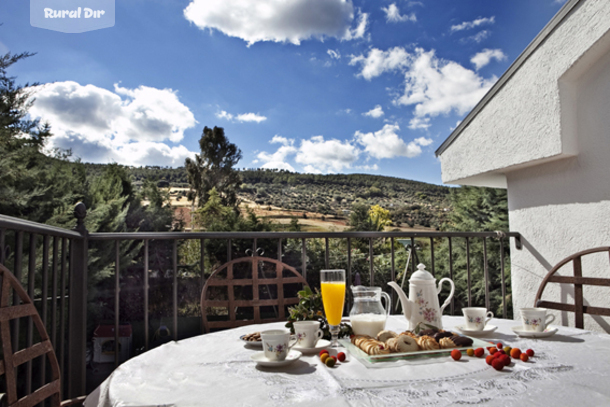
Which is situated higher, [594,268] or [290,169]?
[290,169]

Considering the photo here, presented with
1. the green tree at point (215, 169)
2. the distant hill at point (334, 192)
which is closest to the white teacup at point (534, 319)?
the distant hill at point (334, 192)

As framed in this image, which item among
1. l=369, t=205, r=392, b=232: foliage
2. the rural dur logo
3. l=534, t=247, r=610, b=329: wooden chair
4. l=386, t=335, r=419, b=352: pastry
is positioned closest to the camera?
l=386, t=335, r=419, b=352: pastry

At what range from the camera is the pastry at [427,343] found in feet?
2.65

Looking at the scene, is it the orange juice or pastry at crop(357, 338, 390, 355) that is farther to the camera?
the orange juice

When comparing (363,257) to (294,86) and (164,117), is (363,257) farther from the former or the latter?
(164,117)

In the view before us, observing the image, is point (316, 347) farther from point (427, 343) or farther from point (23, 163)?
point (23, 163)

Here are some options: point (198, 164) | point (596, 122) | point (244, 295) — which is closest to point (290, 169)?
point (198, 164)

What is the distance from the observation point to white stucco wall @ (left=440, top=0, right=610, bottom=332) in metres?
2.01

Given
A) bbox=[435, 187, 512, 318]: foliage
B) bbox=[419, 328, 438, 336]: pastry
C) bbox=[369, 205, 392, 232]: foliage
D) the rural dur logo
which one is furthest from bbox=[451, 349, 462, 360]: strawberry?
bbox=[369, 205, 392, 232]: foliage

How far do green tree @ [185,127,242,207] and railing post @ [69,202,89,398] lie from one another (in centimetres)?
2270

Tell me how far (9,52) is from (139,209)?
7.17 m

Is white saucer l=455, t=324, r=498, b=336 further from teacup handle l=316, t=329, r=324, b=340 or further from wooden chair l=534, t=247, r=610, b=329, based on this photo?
wooden chair l=534, t=247, r=610, b=329

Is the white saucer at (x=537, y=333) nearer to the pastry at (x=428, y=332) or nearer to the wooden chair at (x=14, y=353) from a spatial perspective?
the pastry at (x=428, y=332)

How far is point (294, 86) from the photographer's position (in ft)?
116
